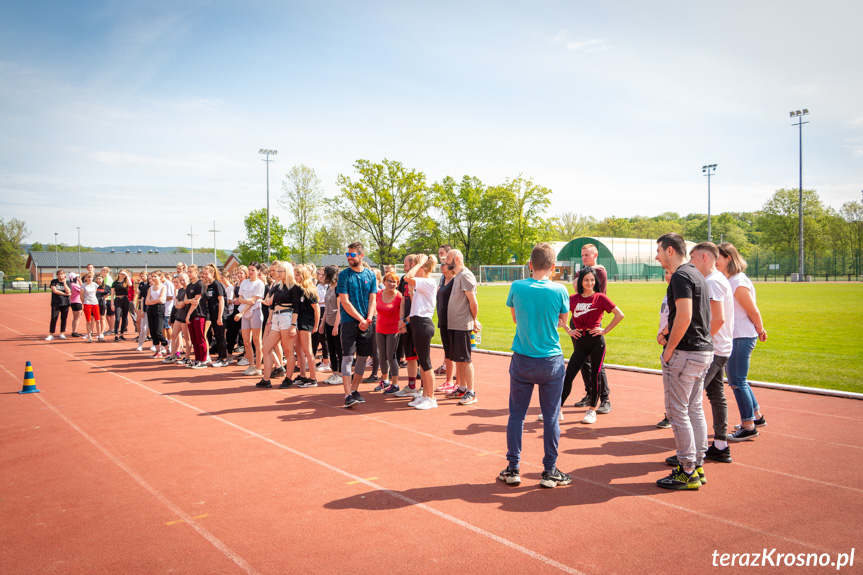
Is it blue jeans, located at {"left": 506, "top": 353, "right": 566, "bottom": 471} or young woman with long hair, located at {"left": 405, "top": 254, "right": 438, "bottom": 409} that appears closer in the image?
blue jeans, located at {"left": 506, "top": 353, "right": 566, "bottom": 471}

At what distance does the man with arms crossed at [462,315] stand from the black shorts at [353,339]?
1277 millimetres

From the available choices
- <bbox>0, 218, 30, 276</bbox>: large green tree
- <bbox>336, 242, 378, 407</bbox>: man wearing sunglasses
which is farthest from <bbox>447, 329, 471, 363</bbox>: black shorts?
<bbox>0, 218, 30, 276</bbox>: large green tree

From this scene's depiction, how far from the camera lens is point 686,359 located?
482cm

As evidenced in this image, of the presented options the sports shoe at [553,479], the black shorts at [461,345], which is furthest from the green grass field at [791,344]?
the sports shoe at [553,479]

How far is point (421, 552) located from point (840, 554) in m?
2.85

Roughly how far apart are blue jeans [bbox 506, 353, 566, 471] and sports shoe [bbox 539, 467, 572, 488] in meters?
0.04

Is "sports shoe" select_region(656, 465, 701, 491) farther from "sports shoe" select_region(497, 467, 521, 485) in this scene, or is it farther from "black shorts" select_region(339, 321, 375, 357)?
"black shorts" select_region(339, 321, 375, 357)

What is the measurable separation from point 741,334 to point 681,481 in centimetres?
218

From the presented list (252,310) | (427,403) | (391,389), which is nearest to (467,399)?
(427,403)

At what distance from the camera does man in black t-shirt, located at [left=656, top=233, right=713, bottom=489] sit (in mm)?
4734

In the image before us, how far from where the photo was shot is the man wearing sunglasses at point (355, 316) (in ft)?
25.5

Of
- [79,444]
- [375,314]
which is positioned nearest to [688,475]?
[375,314]

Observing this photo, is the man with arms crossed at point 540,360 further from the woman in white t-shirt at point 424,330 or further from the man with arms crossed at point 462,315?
the woman in white t-shirt at point 424,330

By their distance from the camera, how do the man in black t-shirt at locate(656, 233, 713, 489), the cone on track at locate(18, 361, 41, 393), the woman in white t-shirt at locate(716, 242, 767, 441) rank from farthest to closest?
1. the cone on track at locate(18, 361, 41, 393)
2. the woman in white t-shirt at locate(716, 242, 767, 441)
3. the man in black t-shirt at locate(656, 233, 713, 489)
